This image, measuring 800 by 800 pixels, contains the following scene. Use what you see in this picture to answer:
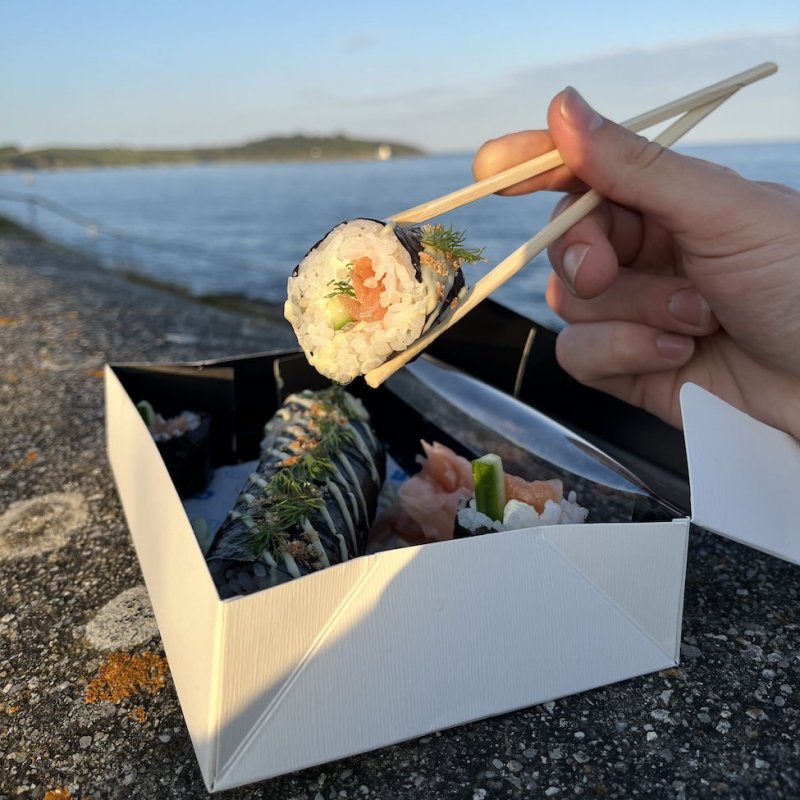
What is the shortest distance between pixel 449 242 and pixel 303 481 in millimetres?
722

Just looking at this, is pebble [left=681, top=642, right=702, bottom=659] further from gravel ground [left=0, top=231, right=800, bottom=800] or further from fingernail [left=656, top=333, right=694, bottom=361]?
fingernail [left=656, top=333, right=694, bottom=361]

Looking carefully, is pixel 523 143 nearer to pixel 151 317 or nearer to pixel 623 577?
pixel 623 577

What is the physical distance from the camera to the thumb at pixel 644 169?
163cm

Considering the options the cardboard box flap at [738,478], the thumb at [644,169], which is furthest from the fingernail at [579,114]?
the cardboard box flap at [738,478]

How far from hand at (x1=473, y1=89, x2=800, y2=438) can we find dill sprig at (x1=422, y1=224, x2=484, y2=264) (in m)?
0.36

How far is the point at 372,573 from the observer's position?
3.71ft

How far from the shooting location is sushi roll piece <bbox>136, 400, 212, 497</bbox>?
7.37 ft

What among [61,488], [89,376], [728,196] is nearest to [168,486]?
[61,488]

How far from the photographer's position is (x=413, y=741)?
132 centimetres

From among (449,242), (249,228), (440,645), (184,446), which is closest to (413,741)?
(440,645)

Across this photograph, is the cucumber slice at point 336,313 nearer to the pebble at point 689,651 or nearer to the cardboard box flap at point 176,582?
the cardboard box flap at point 176,582

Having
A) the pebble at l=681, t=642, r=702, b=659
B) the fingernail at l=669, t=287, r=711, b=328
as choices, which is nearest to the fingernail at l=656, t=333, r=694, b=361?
the fingernail at l=669, t=287, r=711, b=328

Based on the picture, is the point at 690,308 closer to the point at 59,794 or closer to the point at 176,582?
the point at 176,582

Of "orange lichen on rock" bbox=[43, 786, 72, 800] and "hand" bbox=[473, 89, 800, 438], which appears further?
"hand" bbox=[473, 89, 800, 438]
